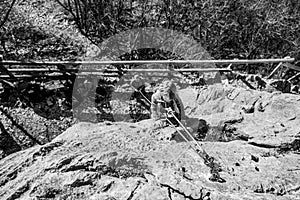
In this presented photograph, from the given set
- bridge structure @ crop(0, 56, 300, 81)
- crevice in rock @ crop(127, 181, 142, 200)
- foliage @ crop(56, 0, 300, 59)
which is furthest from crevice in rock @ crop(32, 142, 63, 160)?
foliage @ crop(56, 0, 300, 59)

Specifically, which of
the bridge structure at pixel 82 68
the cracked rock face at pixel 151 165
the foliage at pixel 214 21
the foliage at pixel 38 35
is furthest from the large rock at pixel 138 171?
the foliage at pixel 214 21

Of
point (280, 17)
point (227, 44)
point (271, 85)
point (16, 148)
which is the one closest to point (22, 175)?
point (16, 148)

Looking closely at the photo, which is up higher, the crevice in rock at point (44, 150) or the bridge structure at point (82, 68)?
the bridge structure at point (82, 68)

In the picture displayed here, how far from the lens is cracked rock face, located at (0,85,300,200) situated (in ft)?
7.13

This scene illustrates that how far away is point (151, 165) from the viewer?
2.50 m

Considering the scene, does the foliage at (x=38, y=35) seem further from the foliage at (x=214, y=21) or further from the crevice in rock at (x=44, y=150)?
the crevice in rock at (x=44, y=150)

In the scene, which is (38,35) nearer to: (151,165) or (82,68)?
(82,68)

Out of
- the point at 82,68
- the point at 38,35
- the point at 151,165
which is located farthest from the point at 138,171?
the point at 38,35

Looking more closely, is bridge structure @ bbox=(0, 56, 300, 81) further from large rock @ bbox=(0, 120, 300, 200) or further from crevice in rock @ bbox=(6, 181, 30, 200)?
crevice in rock @ bbox=(6, 181, 30, 200)

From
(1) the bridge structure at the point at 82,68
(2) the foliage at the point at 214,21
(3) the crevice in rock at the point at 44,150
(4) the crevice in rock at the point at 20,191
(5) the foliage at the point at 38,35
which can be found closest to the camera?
(4) the crevice in rock at the point at 20,191

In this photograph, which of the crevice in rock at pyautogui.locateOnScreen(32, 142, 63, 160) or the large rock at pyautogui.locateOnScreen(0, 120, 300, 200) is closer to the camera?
the large rock at pyautogui.locateOnScreen(0, 120, 300, 200)

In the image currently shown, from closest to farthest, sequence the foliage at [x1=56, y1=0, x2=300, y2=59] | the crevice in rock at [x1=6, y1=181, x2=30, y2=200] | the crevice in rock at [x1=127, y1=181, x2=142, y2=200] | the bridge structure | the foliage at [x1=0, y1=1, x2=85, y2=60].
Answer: the crevice in rock at [x1=127, y1=181, x2=142, y2=200]
the crevice in rock at [x1=6, y1=181, x2=30, y2=200]
the bridge structure
the foliage at [x1=0, y1=1, x2=85, y2=60]
the foliage at [x1=56, y1=0, x2=300, y2=59]

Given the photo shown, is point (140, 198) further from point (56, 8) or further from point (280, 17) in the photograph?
point (56, 8)

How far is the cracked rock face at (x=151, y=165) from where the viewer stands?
85.5 inches
